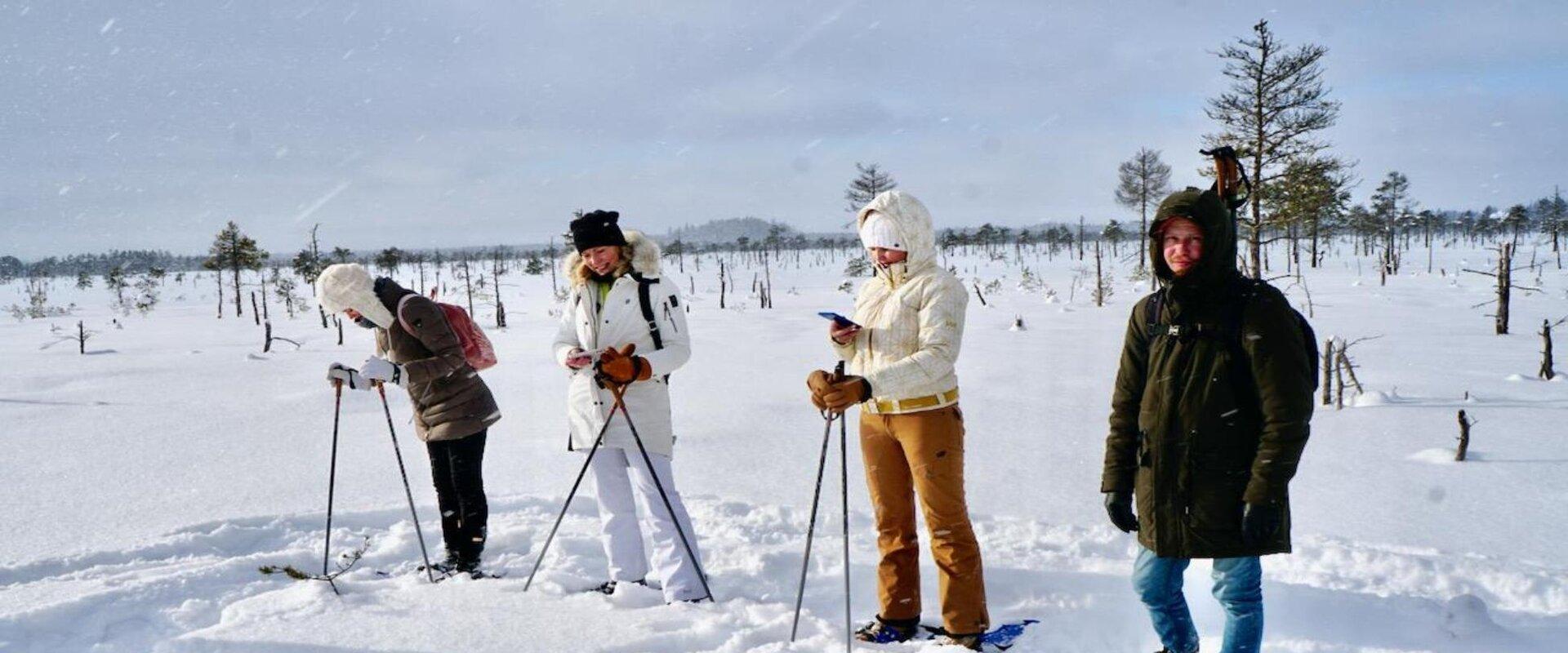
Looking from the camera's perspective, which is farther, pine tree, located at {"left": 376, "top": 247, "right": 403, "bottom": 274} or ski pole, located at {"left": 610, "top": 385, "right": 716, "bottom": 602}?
pine tree, located at {"left": 376, "top": 247, "right": 403, "bottom": 274}

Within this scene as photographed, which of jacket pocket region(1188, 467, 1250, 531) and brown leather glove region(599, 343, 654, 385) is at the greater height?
brown leather glove region(599, 343, 654, 385)

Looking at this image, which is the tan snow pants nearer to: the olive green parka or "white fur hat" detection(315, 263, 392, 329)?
the olive green parka

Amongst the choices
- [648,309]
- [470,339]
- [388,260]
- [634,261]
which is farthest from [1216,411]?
[388,260]

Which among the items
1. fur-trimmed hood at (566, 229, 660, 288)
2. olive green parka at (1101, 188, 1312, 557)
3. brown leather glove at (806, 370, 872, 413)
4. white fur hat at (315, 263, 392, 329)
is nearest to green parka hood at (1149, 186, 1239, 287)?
olive green parka at (1101, 188, 1312, 557)

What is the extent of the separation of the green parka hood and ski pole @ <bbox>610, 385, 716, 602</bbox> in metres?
1.99

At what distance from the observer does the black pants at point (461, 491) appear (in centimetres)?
356

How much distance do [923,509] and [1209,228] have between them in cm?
132

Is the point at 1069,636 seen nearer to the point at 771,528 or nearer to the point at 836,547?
the point at 836,547

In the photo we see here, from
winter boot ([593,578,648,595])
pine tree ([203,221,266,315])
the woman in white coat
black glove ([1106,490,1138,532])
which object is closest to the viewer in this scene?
black glove ([1106,490,1138,532])

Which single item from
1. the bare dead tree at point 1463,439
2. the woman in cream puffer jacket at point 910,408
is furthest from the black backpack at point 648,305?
the bare dead tree at point 1463,439

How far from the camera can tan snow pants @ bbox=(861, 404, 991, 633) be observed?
2.66 meters

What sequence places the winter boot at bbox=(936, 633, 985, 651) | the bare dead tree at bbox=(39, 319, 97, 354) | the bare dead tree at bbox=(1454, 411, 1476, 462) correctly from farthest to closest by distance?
the bare dead tree at bbox=(39, 319, 97, 354) < the bare dead tree at bbox=(1454, 411, 1476, 462) < the winter boot at bbox=(936, 633, 985, 651)

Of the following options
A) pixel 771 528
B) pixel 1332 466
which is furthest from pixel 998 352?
pixel 771 528

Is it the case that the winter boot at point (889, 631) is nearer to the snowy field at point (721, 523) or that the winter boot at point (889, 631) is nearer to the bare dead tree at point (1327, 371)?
the snowy field at point (721, 523)
